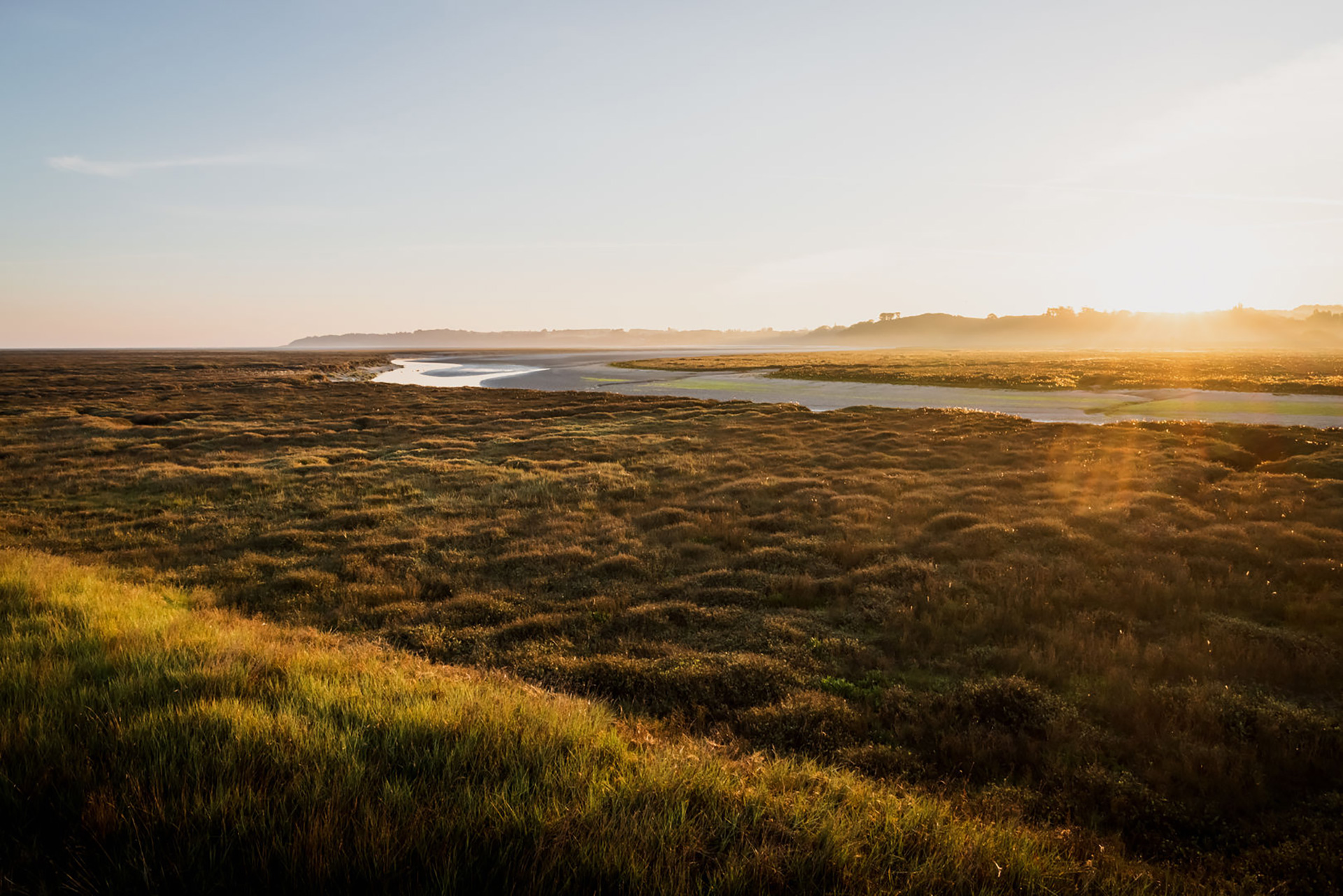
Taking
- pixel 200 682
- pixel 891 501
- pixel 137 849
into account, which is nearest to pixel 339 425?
pixel 891 501

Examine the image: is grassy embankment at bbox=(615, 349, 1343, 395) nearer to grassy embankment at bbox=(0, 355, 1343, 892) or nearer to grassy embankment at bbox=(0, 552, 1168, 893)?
grassy embankment at bbox=(0, 355, 1343, 892)

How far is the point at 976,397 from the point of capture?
5434 cm

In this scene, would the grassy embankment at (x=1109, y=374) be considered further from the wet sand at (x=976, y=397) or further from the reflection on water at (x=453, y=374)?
the reflection on water at (x=453, y=374)

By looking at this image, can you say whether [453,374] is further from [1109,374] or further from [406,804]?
[406,804]

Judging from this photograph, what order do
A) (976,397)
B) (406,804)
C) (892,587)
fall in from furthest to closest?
(976,397) < (892,587) < (406,804)

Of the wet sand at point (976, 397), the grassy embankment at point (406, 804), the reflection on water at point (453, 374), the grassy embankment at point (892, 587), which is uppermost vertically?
the reflection on water at point (453, 374)

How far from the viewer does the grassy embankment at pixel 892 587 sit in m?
6.59

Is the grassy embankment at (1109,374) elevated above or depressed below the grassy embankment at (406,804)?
above

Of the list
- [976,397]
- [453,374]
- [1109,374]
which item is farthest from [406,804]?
[453,374]

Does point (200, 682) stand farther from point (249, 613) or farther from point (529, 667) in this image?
point (249, 613)

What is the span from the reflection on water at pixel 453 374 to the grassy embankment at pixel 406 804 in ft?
259

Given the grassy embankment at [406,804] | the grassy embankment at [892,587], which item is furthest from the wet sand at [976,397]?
the grassy embankment at [406,804]

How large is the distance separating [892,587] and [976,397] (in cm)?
4883

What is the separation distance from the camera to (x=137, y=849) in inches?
138
